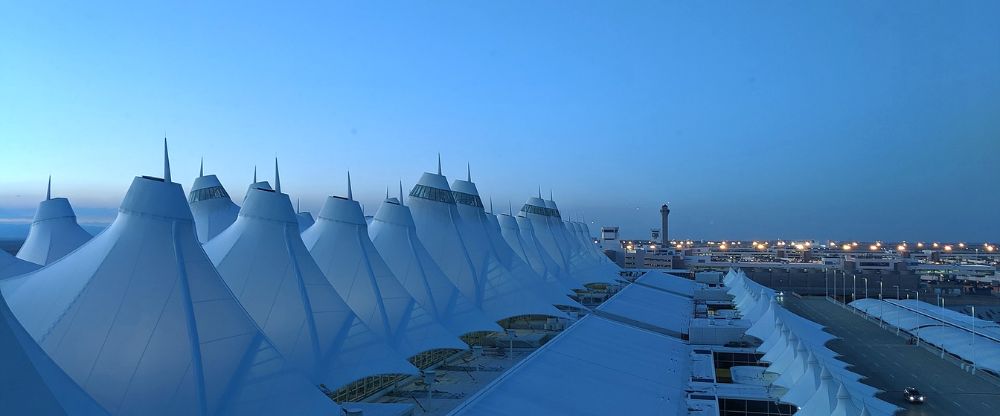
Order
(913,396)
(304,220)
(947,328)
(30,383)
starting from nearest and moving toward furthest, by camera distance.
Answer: (30,383) < (913,396) < (947,328) < (304,220)

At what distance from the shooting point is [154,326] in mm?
16469

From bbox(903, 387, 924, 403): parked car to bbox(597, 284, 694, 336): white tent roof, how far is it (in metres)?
15.2

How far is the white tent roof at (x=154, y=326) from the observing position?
1564 cm

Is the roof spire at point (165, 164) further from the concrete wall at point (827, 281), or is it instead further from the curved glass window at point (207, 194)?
the concrete wall at point (827, 281)

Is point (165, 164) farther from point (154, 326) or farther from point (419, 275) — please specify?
point (419, 275)

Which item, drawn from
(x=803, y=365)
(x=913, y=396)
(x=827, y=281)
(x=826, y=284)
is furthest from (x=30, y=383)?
(x=827, y=281)

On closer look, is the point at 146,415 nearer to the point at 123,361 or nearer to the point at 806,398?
the point at 123,361

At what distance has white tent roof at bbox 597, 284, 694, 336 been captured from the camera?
47500 mm

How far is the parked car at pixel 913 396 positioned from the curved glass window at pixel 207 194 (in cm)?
4098

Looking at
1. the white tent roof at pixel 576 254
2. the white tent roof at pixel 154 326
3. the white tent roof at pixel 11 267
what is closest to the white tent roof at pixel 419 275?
the white tent roof at pixel 154 326

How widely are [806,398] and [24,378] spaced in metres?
23.3

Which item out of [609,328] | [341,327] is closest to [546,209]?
[609,328]

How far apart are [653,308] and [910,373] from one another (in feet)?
64.7

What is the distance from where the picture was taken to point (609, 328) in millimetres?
37844
